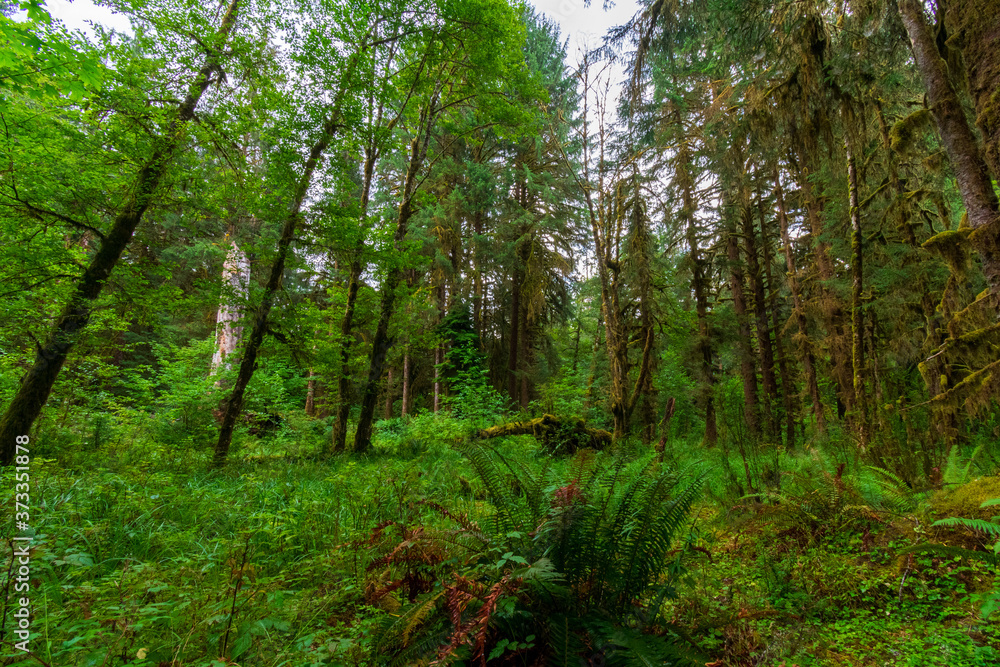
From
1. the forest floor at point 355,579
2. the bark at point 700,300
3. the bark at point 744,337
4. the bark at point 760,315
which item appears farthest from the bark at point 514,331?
the forest floor at point 355,579

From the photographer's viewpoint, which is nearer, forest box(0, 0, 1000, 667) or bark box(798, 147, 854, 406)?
forest box(0, 0, 1000, 667)

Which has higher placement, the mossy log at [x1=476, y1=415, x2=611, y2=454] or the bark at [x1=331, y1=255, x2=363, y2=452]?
the bark at [x1=331, y1=255, x2=363, y2=452]

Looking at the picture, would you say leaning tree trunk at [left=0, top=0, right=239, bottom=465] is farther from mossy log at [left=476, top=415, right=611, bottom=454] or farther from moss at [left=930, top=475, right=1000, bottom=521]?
moss at [left=930, top=475, right=1000, bottom=521]

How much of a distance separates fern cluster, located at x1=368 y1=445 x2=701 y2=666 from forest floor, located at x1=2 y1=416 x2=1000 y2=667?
184mm

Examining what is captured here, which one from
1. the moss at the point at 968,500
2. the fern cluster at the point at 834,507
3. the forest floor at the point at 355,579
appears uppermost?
the moss at the point at 968,500

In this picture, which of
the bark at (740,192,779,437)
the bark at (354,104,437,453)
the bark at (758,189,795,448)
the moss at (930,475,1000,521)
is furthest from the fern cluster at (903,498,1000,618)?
the bark at (740,192,779,437)

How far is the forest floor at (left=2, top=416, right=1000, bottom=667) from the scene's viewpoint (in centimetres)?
177

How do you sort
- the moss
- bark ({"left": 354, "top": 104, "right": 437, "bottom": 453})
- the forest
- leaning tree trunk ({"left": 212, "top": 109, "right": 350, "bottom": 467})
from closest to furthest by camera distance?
the forest
the moss
leaning tree trunk ({"left": 212, "top": 109, "right": 350, "bottom": 467})
bark ({"left": 354, "top": 104, "right": 437, "bottom": 453})

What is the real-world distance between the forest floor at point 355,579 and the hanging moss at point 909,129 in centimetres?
428

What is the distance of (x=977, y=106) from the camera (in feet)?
11.6

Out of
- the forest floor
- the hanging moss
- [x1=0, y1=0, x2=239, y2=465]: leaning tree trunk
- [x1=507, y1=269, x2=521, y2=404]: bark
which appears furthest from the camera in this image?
[x1=507, y1=269, x2=521, y2=404]: bark

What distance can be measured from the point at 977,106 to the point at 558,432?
7622mm

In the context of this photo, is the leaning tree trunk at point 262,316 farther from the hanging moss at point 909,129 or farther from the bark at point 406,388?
the hanging moss at point 909,129

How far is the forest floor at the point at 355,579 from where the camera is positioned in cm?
177
